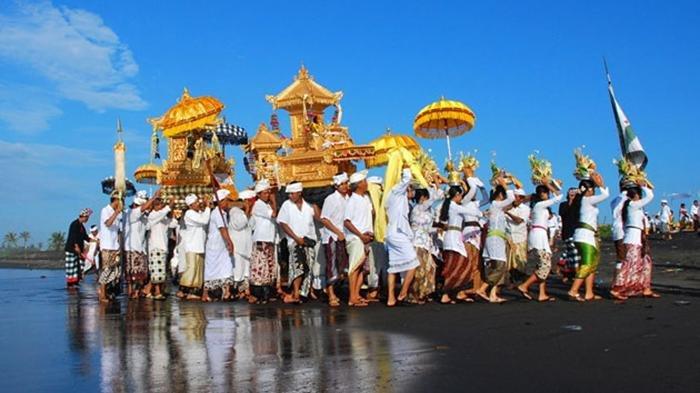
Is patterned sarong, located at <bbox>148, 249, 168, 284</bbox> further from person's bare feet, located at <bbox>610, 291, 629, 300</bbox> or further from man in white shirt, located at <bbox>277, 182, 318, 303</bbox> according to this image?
person's bare feet, located at <bbox>610, 291, 629, 300</bbox>

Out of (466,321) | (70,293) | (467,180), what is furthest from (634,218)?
(70,293)

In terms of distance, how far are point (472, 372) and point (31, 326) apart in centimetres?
592

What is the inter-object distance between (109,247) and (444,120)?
7.43 meters

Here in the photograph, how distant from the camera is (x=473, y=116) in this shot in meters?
15.8

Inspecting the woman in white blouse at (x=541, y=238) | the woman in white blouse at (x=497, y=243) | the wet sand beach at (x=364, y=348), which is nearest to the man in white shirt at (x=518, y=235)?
the woman in white blouse at (x=541, y=238)

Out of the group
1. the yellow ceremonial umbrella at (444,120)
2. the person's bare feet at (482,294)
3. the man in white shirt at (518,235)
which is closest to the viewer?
the person's bare feet at (482,294)

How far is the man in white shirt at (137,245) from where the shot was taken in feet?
40.4

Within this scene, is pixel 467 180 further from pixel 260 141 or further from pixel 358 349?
pixel 260 141

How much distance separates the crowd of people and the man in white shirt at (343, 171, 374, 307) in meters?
0.01

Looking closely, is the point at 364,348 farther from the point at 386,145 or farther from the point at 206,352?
the point at 386,145

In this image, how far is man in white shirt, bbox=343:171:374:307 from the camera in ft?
32.7

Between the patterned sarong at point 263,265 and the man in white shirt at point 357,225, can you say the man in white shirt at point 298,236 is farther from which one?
the man in white shirt at point 357,225

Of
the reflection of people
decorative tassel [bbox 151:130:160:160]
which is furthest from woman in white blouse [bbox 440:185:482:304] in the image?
decorative tassel [bbox 151:130:160:160]

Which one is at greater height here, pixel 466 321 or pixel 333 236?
pixel 333 236
